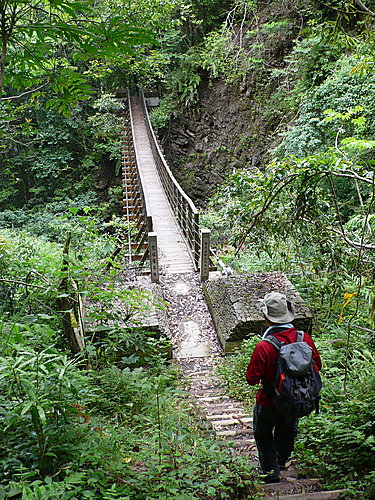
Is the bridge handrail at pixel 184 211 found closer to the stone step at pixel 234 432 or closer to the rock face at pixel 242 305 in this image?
the rock face at pixel 242 305

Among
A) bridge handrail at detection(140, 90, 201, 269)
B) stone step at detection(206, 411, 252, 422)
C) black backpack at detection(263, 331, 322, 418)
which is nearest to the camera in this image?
black backpack at detection(263, 331, 322, 418)

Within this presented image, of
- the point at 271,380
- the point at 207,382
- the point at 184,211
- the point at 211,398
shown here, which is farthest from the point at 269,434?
the point at 184,211

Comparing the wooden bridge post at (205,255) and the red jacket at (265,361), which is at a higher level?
the red jacket at (265,361)

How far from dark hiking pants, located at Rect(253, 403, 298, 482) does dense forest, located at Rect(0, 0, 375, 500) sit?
9.7 inches

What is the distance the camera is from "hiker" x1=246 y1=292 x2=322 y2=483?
8.12 ft

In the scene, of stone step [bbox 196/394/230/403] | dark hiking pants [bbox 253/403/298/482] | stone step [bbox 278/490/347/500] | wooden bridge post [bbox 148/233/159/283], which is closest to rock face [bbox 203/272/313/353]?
wooden bridge post [bbox 148/233/159/283]

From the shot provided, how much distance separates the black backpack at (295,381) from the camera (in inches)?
92.5

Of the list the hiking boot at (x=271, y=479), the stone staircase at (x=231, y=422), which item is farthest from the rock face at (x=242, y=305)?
the hiking boot at (x=271, y=479)

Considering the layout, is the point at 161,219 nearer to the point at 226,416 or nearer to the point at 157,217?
the point at 157,217

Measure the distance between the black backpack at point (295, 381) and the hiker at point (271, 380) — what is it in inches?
2.8

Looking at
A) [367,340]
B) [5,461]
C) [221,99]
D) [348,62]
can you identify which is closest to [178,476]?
[5,461]

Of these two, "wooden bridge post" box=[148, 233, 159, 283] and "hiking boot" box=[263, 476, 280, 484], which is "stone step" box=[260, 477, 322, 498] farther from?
"wooden bridge post" box=[148, 233, 159, 283]

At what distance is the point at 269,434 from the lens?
8.64 feet

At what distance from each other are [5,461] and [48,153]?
16.9 m
